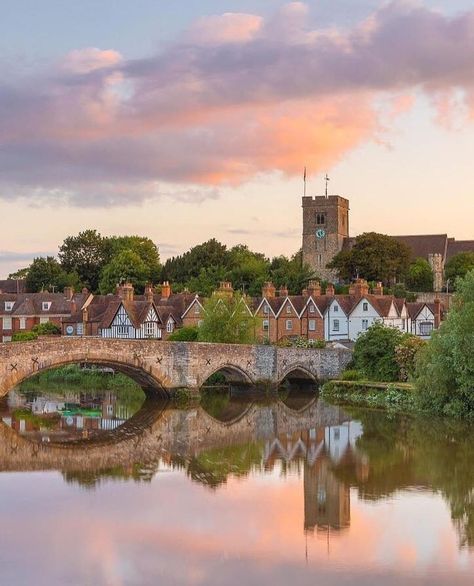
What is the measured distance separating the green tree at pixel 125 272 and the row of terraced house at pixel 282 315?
13180 millimetres

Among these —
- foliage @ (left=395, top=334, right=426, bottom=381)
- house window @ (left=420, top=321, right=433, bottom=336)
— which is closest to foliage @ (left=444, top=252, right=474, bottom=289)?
house window @ (left=420, top=321, right=433, bottom=336)

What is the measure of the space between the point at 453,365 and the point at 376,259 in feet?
126

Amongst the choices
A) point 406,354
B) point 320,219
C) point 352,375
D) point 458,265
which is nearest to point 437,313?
point 352,375

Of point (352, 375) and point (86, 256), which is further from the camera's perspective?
point (86, 256)

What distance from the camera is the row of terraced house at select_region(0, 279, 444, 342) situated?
5666 centimetres

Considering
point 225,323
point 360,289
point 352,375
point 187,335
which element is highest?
point 360,289

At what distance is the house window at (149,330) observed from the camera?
57.7m

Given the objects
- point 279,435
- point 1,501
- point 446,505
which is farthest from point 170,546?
point 279,435

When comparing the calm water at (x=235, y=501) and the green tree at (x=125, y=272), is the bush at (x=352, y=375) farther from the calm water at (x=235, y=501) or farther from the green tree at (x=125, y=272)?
the green tree at (x=125, y=272)

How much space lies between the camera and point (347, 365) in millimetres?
45969

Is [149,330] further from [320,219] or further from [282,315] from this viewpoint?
[320,219]

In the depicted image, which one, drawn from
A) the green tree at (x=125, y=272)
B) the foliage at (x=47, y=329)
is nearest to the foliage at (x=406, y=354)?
the foliage at (x=47, y=329)

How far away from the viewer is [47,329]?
60.5 metres

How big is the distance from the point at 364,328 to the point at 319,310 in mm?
2962
